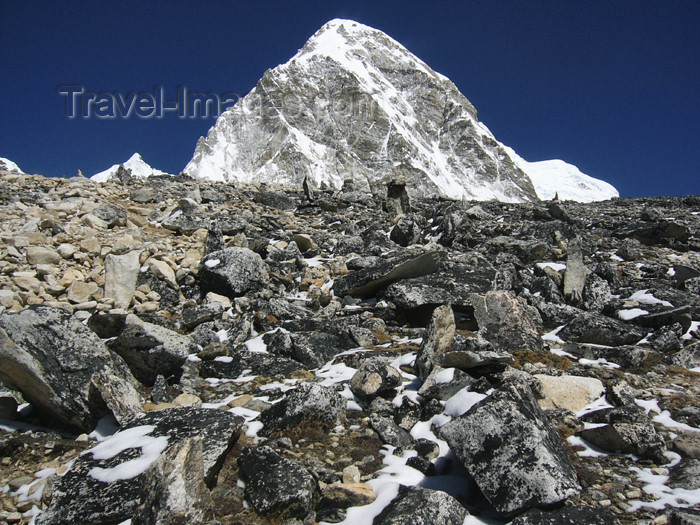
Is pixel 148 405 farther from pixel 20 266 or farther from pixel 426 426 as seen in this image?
pixel 20 266

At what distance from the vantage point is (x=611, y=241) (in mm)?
14141

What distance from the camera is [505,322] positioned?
7.20 m

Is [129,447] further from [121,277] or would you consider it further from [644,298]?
[644,298]

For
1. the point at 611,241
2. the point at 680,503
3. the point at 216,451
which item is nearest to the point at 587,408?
the point at 680,503

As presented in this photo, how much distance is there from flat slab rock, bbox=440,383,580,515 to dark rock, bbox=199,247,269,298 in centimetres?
610

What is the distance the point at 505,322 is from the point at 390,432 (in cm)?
366

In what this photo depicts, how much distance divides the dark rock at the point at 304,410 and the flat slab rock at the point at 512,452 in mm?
1468

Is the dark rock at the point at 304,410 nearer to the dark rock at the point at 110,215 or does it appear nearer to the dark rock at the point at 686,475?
the dark rock at the point at 686,475

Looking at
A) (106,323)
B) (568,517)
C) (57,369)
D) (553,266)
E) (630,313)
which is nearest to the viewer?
(568,517)


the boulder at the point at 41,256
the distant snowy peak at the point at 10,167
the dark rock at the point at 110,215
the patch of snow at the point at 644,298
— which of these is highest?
the distant snowy peak at the point at 10,167

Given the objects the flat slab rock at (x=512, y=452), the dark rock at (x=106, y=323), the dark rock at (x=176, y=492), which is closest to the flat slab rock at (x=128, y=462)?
the dark rock at (x=176, y=492)

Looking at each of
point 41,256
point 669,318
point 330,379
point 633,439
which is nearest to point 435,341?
point 330,379

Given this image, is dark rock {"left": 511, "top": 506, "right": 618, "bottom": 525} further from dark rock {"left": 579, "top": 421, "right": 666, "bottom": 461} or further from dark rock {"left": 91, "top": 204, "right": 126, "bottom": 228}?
dark rock {"left": 91, "top": 204, "right": 126, "bottom": 228}

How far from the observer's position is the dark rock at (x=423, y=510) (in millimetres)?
3016
